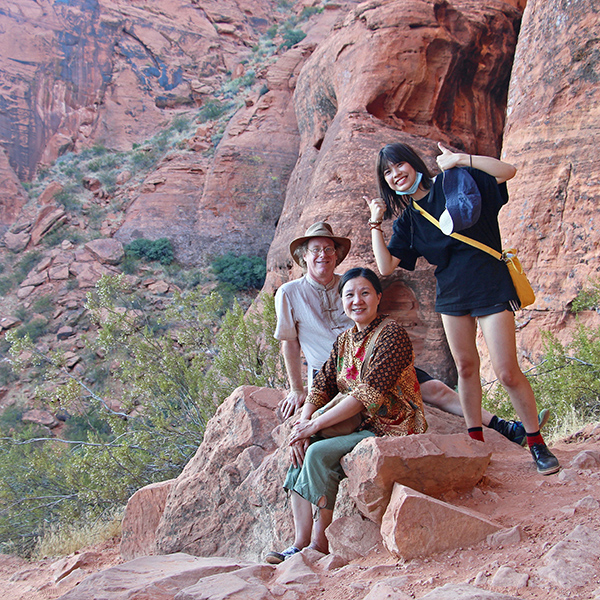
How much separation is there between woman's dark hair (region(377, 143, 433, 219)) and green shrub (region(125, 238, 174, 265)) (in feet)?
43.5

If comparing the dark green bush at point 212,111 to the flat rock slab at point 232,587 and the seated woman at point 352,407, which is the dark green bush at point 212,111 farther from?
the flat rock slab at point 232,587

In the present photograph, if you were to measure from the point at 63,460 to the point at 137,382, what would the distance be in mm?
1879

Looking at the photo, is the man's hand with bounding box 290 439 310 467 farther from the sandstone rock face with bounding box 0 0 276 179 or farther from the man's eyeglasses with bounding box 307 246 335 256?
the sandstone rock face with bounding box 0 0 276 179

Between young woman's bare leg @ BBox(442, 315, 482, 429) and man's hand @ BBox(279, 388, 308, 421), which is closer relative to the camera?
young woman's bare leg @ BBox(442, 315, 482, 429)

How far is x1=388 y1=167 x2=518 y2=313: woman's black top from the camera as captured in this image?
2621mm

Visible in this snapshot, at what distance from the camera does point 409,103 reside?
31.4ft

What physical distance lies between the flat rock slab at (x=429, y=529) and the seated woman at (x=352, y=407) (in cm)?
44

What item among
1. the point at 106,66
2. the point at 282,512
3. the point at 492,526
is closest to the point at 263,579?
the point at 282,512

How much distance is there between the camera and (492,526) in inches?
77.9

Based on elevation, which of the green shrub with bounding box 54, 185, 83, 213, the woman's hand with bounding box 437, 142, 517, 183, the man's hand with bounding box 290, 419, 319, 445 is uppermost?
the green shrub with bounding box 54, 185, 83, 213

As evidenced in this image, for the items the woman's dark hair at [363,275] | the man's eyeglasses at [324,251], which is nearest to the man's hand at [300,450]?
the woman's dark hair at [363,275]

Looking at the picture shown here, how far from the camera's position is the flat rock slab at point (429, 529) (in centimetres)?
197

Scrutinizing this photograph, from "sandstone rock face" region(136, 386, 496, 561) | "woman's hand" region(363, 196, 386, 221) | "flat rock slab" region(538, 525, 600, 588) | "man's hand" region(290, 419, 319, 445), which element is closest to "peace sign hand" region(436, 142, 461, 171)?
"woman's hand" region(363, 196, 386, 221)

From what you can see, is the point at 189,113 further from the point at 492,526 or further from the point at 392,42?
the point at 492,526
